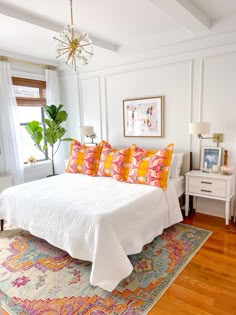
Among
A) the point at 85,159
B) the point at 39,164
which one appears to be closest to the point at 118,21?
the point at 85,159

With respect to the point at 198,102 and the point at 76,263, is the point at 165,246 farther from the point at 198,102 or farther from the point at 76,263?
the point at 198,102

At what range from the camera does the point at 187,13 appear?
2598 mm

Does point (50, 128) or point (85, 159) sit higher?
point (50, 128)

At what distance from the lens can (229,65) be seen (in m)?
3.13

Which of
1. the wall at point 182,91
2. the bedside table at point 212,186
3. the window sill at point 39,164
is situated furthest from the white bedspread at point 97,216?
the window sill at point 39,164

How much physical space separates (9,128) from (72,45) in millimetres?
2363

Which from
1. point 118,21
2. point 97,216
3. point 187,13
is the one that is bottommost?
point 97,216

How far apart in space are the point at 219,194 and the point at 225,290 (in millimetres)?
1347

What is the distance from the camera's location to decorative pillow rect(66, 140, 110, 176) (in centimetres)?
367

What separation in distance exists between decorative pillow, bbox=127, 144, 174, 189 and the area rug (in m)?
0.72

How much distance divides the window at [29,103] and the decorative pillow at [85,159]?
4.25ft

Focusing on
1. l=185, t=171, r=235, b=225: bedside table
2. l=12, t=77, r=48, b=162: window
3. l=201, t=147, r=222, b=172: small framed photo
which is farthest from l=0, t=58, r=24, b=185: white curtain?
l=201, t=147, r=222, b=172: small framed photo

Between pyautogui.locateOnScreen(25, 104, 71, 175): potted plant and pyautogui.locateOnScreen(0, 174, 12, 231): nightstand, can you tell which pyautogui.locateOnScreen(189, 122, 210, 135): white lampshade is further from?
pyautogui.locateOnScreen(0, 174, 12, 231): nightstand

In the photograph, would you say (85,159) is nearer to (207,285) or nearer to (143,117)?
(143,117)
